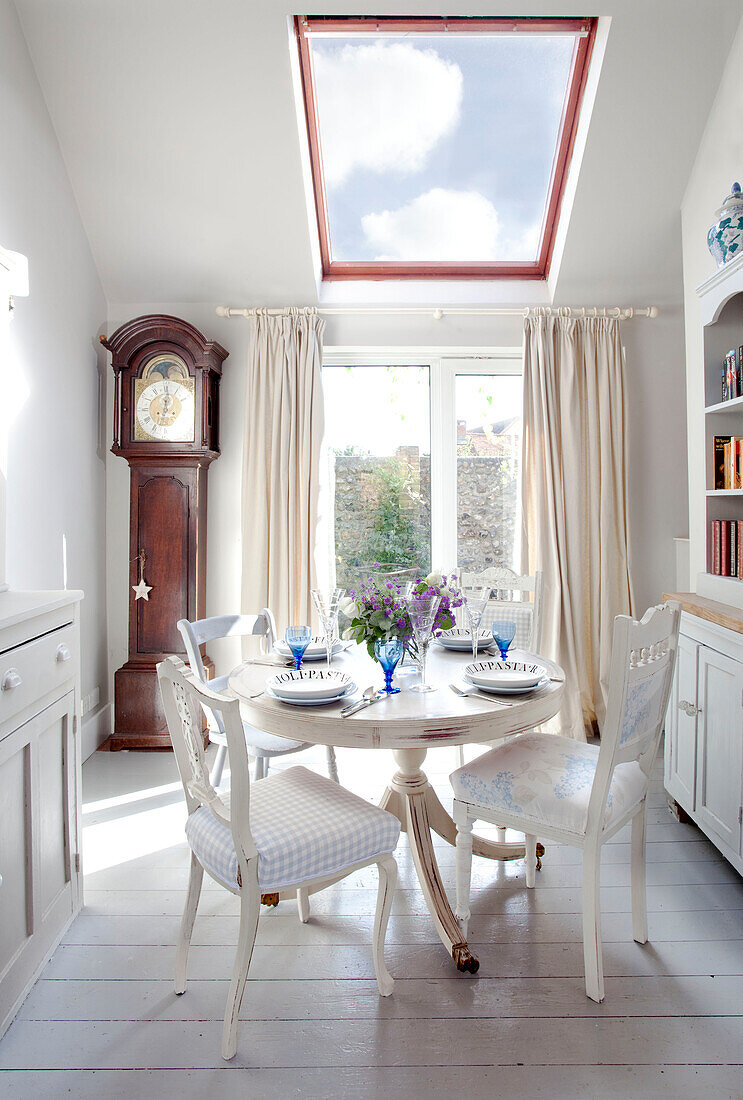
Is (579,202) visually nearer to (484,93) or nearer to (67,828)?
(484,93)

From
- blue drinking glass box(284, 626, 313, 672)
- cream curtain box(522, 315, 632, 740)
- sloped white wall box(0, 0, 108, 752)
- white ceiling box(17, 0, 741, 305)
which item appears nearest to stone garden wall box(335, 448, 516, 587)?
cream curtain box(522, 315, 632, 740)

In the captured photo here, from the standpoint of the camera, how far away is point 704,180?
309 centimetres

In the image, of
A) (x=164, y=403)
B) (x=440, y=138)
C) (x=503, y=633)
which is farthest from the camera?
(x=164, y=403)

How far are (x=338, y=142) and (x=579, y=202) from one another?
3.87ft

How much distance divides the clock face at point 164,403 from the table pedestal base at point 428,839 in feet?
6.79

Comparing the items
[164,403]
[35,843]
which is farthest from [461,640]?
[164,403]

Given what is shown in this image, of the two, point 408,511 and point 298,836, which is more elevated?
point 408,511

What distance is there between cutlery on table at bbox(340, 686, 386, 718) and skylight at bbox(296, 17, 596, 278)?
8.58 feet

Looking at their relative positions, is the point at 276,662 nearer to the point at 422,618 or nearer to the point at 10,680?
the point at 422,618

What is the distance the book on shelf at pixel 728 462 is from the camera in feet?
8.30

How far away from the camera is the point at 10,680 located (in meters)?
1.67

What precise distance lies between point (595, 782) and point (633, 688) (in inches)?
9.9

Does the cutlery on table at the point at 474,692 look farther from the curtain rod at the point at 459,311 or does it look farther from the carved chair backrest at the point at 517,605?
the curtain rod at the point at 459,311

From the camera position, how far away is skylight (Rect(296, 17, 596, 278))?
9.67 ft
